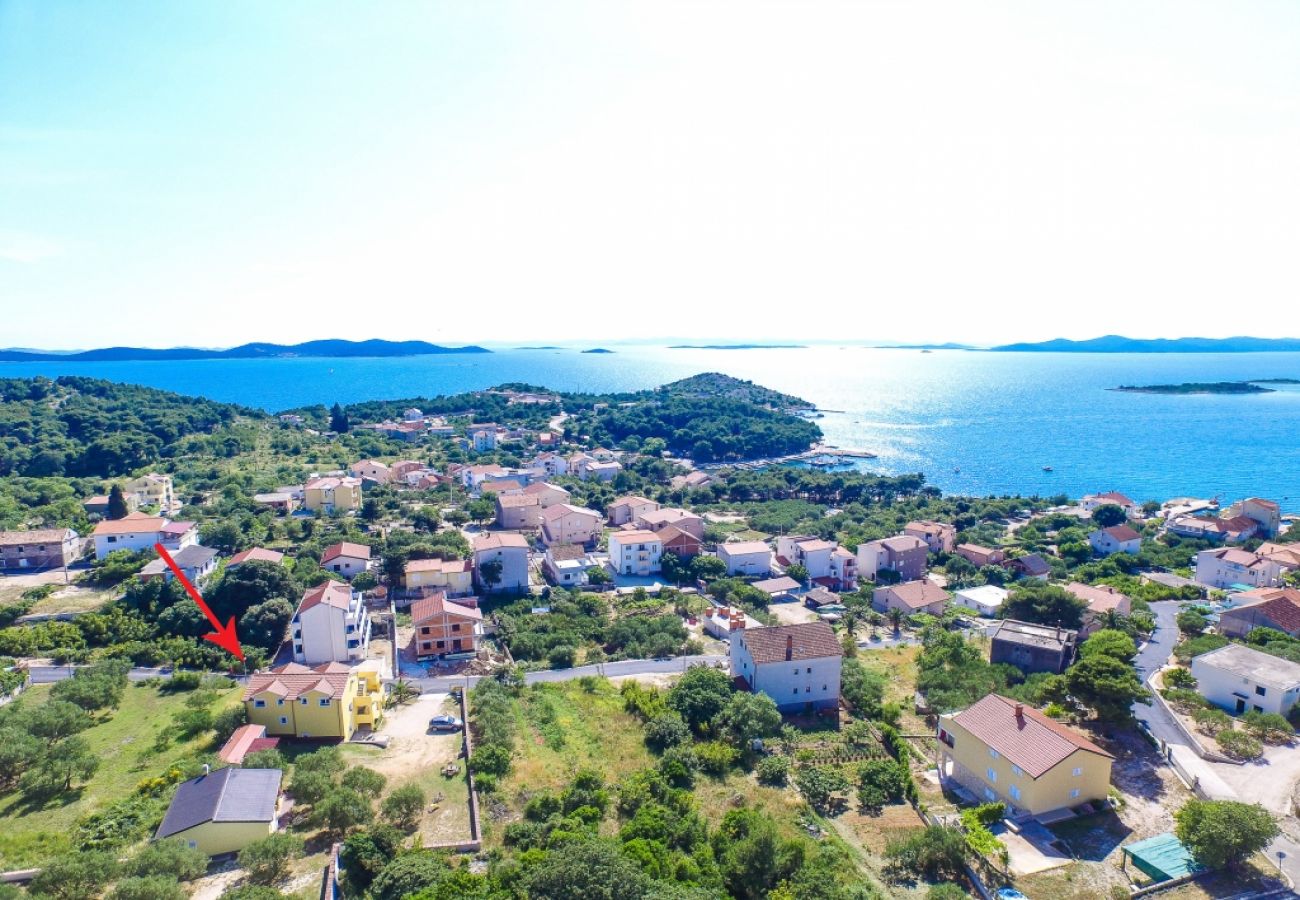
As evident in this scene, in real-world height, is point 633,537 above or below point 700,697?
above

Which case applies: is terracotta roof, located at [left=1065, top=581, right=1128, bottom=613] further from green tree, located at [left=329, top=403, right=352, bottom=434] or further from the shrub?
green tree, located at [left=329, top=403, right=352, bottom=434]

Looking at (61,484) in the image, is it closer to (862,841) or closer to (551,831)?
(551,831)

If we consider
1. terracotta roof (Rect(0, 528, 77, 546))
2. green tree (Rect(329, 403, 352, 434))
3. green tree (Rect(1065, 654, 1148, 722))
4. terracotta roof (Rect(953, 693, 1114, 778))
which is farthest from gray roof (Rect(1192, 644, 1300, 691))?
green tree (Rect(329, 403, 352, 434))

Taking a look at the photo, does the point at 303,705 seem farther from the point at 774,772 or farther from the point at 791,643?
the point at 791,643

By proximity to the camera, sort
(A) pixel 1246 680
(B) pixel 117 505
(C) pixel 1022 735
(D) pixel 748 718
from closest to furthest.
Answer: (C) pixel 1022 735
(D) pixel 748 718
(A) pixel 1246 680
(B) pixel 117 505

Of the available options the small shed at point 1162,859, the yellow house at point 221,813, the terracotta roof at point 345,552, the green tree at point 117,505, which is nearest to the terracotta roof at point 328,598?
the terracotta roof at point 345,552

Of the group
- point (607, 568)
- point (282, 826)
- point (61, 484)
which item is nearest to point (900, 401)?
point (607, 568)

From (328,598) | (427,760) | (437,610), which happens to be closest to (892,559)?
(437,610)
